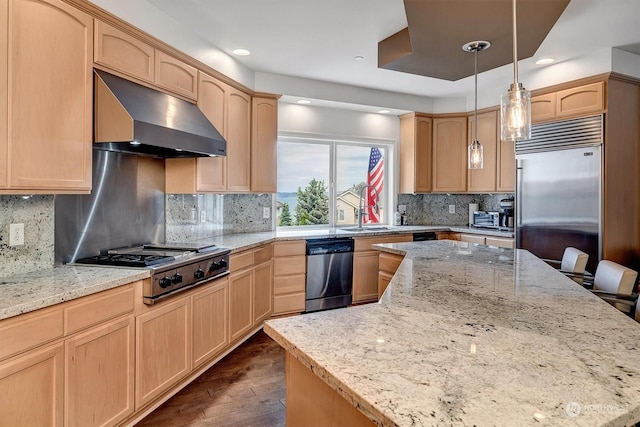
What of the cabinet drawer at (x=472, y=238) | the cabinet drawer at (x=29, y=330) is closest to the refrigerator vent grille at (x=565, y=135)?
the cabinet drawer at (x=472, y=238)

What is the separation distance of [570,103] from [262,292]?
11.4 ft

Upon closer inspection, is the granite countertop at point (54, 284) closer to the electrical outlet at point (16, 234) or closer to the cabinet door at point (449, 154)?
the electrical outlet at point (16, 234)

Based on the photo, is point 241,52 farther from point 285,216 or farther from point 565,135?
point 565,135

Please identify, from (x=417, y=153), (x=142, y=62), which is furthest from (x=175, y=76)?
(x=417, y=153)

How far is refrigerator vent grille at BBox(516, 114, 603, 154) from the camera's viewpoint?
352cm

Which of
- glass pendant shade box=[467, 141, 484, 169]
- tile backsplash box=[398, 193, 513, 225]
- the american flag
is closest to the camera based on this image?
glass pendant shade box=[467, 141, 484, 169]

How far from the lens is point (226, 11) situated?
2715 millimetres

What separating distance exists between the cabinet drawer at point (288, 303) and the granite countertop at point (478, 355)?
92.3 inches

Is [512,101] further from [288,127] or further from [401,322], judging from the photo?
[288,127]

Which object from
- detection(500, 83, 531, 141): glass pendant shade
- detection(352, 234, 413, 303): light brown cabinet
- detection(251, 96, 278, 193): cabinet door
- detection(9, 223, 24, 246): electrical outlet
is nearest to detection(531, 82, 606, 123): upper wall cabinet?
detection(352, 234, 413, 303): light brown cabinet

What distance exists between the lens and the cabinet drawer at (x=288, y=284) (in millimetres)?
3904

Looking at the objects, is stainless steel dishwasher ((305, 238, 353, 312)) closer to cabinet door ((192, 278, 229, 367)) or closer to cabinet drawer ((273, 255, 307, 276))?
cabinet drawer ((273, 255, 307, 276))

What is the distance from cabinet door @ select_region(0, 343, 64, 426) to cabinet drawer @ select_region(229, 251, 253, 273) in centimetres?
148

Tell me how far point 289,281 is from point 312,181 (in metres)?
1.37
